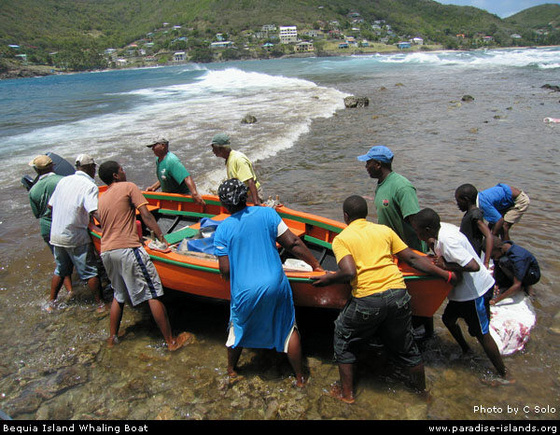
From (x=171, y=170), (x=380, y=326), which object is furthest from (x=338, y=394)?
(x=171, y=170)

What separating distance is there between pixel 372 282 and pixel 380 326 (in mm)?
439

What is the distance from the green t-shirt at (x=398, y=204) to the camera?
3857 millimetres

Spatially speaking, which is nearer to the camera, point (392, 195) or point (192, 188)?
point (392, 195)

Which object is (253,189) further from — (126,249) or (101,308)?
(101,308)

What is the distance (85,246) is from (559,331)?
5.93 m

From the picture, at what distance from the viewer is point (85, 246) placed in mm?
5145

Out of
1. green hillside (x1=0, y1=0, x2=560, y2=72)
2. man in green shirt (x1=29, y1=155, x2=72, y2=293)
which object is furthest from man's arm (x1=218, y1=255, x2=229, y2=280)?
green hillside (x1=0, y1=0, x2=560, y2=72)

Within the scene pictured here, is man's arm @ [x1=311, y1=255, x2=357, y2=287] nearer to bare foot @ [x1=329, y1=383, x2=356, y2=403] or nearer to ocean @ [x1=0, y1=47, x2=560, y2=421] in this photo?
bare foot @ [x1=329, y1=383, x2=356, y2=403]

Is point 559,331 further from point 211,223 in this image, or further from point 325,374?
point 211,223

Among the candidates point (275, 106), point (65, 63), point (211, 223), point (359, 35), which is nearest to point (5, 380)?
point (211, 223)

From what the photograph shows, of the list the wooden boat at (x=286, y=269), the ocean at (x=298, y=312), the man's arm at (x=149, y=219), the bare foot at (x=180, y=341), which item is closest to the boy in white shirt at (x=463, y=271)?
the wooden boat at (x=286, y=269)

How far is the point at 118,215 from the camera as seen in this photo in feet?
13.7

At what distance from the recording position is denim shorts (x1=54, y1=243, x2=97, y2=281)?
16.9ft

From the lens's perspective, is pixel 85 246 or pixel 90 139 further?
pixel 90 139
